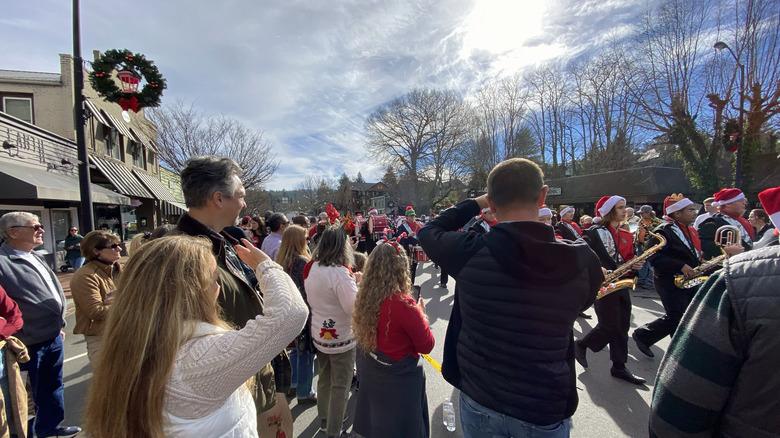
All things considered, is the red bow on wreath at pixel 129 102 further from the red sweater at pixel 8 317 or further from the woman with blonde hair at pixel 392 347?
the woman with blonde hair at pixel 392 347

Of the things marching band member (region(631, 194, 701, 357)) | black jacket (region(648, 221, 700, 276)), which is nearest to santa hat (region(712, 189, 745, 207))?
marching band member (region(631, 194, 701, 357))

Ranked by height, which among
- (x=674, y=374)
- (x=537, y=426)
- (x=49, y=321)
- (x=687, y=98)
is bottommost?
(x=537, y=426)

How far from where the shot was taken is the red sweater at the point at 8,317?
2.30 meters

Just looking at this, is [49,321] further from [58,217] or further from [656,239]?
[58,217]

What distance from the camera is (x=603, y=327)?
3.79 m

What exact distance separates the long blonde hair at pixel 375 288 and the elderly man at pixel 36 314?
115 inches

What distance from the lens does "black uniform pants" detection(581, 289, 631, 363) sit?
3654 mm

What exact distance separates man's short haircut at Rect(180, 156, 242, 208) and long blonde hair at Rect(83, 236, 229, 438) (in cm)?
54

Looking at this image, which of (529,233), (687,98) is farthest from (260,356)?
(687,98)

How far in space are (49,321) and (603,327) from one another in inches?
232

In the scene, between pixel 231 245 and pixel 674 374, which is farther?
pixel 231 245

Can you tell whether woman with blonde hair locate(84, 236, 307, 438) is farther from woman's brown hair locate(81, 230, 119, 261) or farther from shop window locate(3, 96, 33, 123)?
shop window locate(3, 96, 33, 123)

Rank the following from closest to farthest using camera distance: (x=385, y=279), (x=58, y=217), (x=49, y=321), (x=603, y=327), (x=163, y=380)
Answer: (x=163, y=380) → (x=385, y=279) → (x=49, y=321) → (x=603, y=327) → (x=58, y=217)

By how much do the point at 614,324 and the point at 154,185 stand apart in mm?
22578
